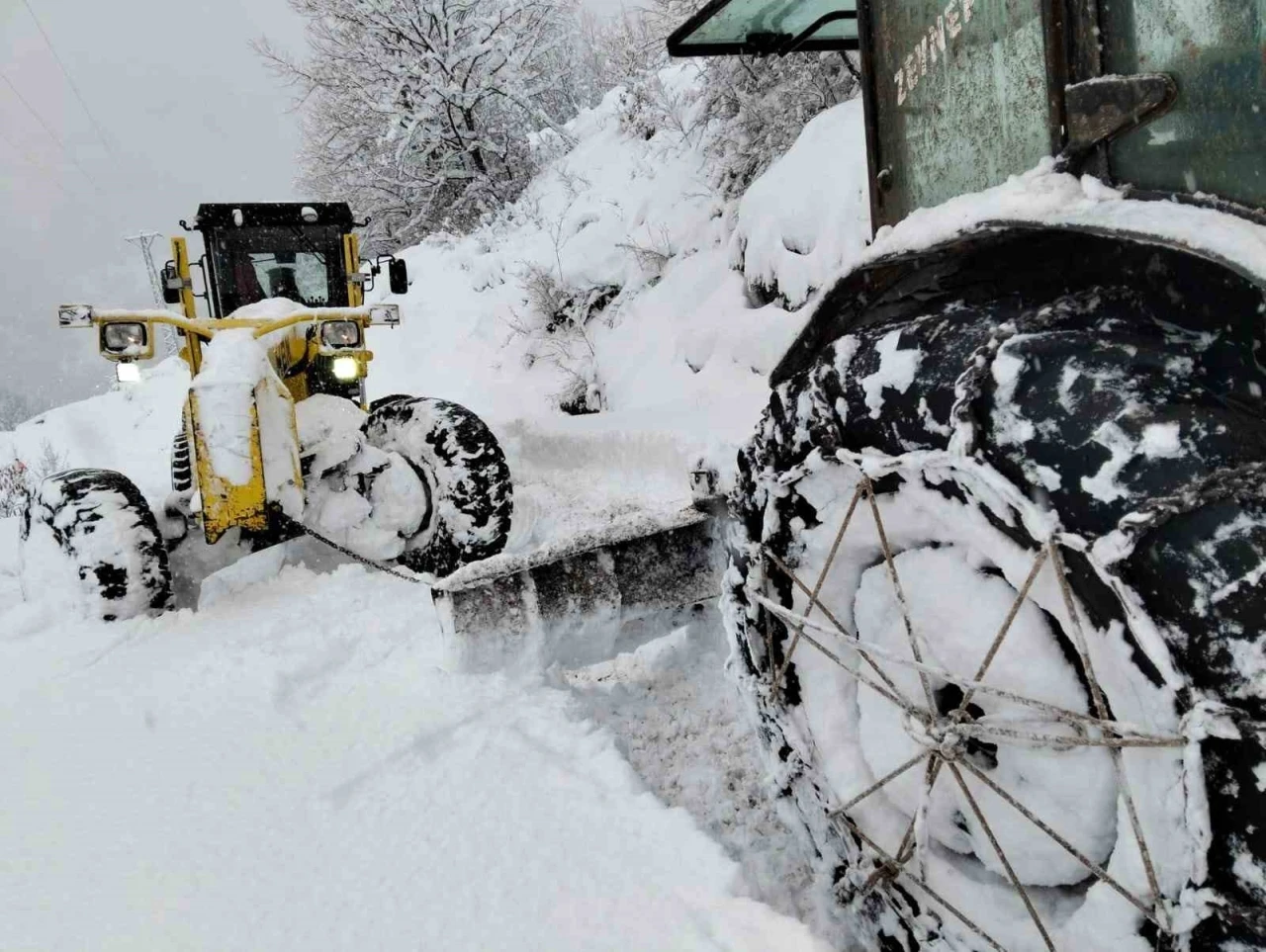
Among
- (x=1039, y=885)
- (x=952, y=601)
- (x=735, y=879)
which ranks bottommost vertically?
(x=735, y=879)

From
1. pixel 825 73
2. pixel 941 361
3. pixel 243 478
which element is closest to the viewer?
pixel 941 361

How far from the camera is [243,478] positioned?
3.74m

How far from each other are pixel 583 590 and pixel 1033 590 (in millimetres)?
1706

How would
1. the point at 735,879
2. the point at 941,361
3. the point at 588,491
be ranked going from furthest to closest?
the point at 588,491 → the point at 735,879 → the point at 941,361

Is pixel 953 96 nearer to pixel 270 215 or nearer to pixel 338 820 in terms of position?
pixel 338 820

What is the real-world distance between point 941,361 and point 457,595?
186cm

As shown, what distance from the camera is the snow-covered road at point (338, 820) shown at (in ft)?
5.59

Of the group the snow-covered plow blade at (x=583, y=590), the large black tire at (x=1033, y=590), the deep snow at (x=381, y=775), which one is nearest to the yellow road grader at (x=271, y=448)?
the deep snow at (x=381, y=775)

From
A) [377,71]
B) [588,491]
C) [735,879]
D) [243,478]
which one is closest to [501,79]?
[377,71]

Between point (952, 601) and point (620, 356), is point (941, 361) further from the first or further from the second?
point (620, 356)

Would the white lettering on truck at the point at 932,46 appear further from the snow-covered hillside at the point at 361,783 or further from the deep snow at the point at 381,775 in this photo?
the snow-covered hillside at the point at 361,783

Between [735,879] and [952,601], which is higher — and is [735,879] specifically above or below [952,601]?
below

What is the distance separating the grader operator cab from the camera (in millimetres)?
781

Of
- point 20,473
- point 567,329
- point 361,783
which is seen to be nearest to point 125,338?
point 361,783
